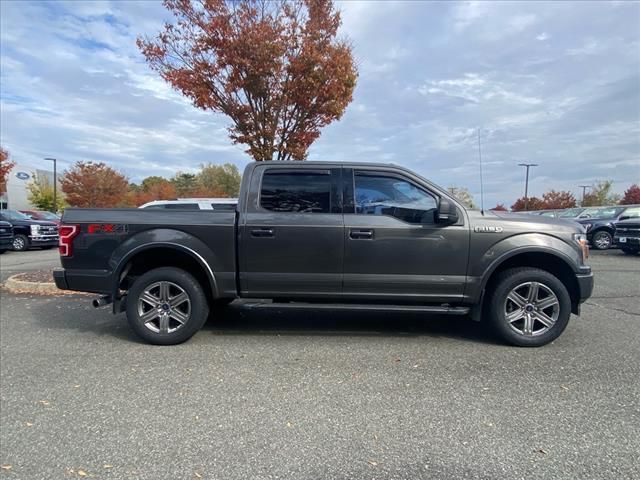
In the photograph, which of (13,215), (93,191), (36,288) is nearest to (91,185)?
(93,191)

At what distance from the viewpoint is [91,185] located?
4475 cm

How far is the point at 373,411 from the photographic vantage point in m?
3.30

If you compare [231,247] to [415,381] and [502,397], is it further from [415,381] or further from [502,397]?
[502,397]

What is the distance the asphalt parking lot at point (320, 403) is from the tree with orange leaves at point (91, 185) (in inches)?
1744

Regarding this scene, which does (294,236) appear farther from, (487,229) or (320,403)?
(487,229)

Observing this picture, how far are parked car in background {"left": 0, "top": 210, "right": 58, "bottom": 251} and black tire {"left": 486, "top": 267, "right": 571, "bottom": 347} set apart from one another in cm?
1760

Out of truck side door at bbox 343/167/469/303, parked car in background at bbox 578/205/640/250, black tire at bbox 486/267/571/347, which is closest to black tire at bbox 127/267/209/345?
truck side door at bbox 343/167/469/303

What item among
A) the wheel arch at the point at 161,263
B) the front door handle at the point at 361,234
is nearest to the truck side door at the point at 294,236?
the front door handle at the point at 361,234

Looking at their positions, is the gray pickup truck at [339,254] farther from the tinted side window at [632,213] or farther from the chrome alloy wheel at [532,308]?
the tinted side window at [632,213]

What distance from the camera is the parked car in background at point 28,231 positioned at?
16.4m

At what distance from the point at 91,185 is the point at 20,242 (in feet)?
103

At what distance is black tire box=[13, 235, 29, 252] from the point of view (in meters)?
16.4

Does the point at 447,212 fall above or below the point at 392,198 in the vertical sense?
below

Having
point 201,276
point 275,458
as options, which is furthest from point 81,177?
→ point 275,458
